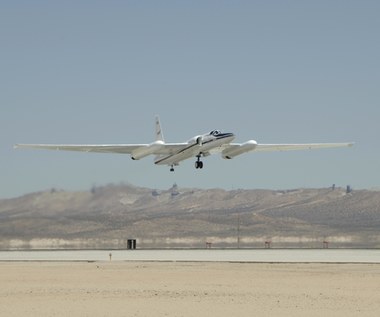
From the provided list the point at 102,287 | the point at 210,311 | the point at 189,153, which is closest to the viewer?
the point at 210,311

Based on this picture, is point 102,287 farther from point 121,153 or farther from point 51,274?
point 121,153

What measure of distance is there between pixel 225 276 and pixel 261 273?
304cm

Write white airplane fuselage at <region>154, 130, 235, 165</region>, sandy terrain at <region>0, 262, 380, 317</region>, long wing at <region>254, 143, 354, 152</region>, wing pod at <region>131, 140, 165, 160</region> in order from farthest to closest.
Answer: long wing at <region>254, 143, 354, 152</region>
wing pod at <region>131, 140, 165, 160</region>
white airplane fuselage at <region>154, 130, 235, 165</region>
sandy terrain at <region>0, 262, 380, 317</region>

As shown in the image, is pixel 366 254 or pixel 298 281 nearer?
pixel 298 281

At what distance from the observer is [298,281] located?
49.5m

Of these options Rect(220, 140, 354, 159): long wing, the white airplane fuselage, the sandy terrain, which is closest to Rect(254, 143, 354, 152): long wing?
Rect(220, 140, 354, 159): long wing

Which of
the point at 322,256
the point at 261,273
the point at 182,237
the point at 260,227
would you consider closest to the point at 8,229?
the point at 182,237

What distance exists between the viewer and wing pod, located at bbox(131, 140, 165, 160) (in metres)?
77.0

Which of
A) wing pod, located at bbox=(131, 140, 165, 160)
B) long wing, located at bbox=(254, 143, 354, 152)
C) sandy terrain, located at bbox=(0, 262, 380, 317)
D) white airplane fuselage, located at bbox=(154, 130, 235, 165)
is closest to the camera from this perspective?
sandy terrain, located at bbox=(0, 262, 380, 317)

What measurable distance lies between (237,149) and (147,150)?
847cm

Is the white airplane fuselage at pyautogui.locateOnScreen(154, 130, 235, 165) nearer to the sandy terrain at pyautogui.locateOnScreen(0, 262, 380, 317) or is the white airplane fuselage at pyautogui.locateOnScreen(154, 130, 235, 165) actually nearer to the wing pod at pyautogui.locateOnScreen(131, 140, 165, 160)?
the wing pod at pyautogui.locateOnScreen(131, 140, 165, 160)

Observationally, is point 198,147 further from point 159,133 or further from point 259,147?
point 159,133

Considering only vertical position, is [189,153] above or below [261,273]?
above

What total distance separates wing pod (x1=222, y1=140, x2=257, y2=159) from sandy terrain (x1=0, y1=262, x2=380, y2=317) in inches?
615
